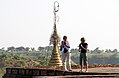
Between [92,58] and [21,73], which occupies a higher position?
[92,58]

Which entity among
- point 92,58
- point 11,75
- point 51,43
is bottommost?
point 11,75

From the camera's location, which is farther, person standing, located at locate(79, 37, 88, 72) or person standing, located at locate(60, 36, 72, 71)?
person standing, located at locate(60, 36, 72, 71)

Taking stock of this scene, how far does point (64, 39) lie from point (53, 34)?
963 cm

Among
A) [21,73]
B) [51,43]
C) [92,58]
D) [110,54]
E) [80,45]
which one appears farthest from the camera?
[110,54]

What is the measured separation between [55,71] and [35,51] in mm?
150589

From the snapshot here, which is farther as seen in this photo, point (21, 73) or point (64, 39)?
point (21, 73)

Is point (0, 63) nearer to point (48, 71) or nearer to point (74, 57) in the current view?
point (48, 71)

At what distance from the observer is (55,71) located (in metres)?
17.7

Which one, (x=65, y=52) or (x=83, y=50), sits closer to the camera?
(x=83, y=50)

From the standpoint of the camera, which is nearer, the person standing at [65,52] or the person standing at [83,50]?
the person standing at [83,50]

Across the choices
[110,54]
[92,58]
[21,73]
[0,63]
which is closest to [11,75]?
[21,73]

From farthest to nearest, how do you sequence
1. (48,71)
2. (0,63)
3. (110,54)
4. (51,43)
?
(110,54) → (0,63) → (51,43) → (48,71)

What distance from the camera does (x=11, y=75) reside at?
20125 millimetres

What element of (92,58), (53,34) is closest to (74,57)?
(92,58)
